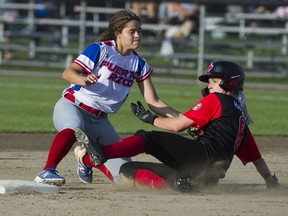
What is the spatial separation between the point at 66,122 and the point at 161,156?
0.83 meters

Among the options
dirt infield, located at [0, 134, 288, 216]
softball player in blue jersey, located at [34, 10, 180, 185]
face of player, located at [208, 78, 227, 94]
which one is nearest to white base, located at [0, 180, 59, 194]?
dirt infield, located at [0, 134, 288, 216]

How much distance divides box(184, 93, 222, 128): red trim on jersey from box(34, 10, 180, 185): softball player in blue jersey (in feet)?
1.54

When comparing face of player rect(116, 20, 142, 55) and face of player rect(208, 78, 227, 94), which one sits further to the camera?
face of player rect(116, 20, 142, 55)

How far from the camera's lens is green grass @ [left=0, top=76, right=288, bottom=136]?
1231cm

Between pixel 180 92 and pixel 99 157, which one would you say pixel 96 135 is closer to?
pixel 99 157

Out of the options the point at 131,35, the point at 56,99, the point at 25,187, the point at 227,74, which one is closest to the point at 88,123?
the point at 131,35

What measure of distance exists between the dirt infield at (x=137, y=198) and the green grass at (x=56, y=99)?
11.1ft

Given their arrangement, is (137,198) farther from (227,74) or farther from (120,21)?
(120,21)

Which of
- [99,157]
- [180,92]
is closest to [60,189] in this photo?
[99,157]

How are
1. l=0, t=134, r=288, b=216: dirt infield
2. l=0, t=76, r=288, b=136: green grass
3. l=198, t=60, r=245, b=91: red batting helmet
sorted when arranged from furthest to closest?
l=0, t=76, r=288, b=136: green grass
l=198, t=60, r=245, b=91: red batting helmet
l=0, t=134, r=288, b=216: dirt infield

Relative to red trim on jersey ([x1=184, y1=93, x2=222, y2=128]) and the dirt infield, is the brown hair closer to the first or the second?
red trim on jersey ([x1=184, y1=93, x2=222, y2=128])

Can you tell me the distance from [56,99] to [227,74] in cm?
911

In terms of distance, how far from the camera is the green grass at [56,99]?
A: 12.3 metres

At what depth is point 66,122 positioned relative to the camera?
22.9 ft
